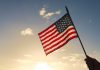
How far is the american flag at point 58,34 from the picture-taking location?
18.0 meters

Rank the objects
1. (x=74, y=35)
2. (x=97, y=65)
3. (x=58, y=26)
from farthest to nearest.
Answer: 1. (x=58, y=26)
2. (x=74, y=35)
3. (x=97, y=65)

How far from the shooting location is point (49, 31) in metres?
19.2

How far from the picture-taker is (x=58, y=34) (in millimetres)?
18922

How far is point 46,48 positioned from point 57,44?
1.25 meters

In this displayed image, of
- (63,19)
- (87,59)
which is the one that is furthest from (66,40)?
(87,59)

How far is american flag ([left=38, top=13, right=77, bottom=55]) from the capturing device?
59.0 ft

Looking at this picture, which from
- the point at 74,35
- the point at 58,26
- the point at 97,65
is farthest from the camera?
the point at 58,26

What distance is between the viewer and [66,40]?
58.9 ft

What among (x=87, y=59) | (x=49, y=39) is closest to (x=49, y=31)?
(x=49, y=39)

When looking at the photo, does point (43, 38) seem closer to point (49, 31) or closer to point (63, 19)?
point (49, 31)

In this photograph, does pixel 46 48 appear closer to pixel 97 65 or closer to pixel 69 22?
pixel 69 22

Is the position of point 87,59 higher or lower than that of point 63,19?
lower

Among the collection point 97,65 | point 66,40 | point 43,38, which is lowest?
point 97,65

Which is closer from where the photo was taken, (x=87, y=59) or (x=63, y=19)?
(x=87, y=59)
